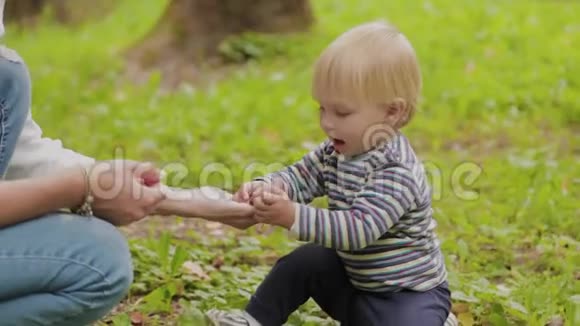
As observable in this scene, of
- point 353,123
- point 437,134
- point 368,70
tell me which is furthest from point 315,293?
point 437,134

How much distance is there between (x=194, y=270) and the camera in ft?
9.83

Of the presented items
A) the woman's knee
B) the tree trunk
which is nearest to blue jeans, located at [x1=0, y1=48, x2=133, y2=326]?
the woman's knee

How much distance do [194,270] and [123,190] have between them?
0.92 m

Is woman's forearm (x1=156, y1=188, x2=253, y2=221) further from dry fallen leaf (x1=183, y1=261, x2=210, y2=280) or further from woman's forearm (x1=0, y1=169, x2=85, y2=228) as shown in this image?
dry fallen leaf (x1=183, y1=261, x2=210, y2=280)

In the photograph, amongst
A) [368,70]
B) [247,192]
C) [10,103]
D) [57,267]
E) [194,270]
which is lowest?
[194,270]

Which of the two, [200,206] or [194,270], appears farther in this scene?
[194,270]

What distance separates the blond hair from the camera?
7.61 feet

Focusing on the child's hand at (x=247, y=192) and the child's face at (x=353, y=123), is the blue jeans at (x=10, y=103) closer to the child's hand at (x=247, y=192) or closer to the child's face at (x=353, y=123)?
the child's hand at (x=247, y=192)

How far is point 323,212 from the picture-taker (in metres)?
2.29

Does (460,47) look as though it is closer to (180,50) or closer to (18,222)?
(180,50)

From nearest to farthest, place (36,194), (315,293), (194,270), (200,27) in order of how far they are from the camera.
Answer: (36,194) → (315,293) → (194,270) → (200,27)

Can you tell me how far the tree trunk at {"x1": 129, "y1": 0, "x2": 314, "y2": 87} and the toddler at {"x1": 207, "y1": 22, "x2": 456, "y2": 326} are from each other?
429 cm

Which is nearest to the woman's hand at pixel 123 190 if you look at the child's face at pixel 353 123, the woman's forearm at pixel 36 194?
the woman's forearm at pixel 36 194

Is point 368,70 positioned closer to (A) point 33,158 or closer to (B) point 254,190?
(B) point 254,190
